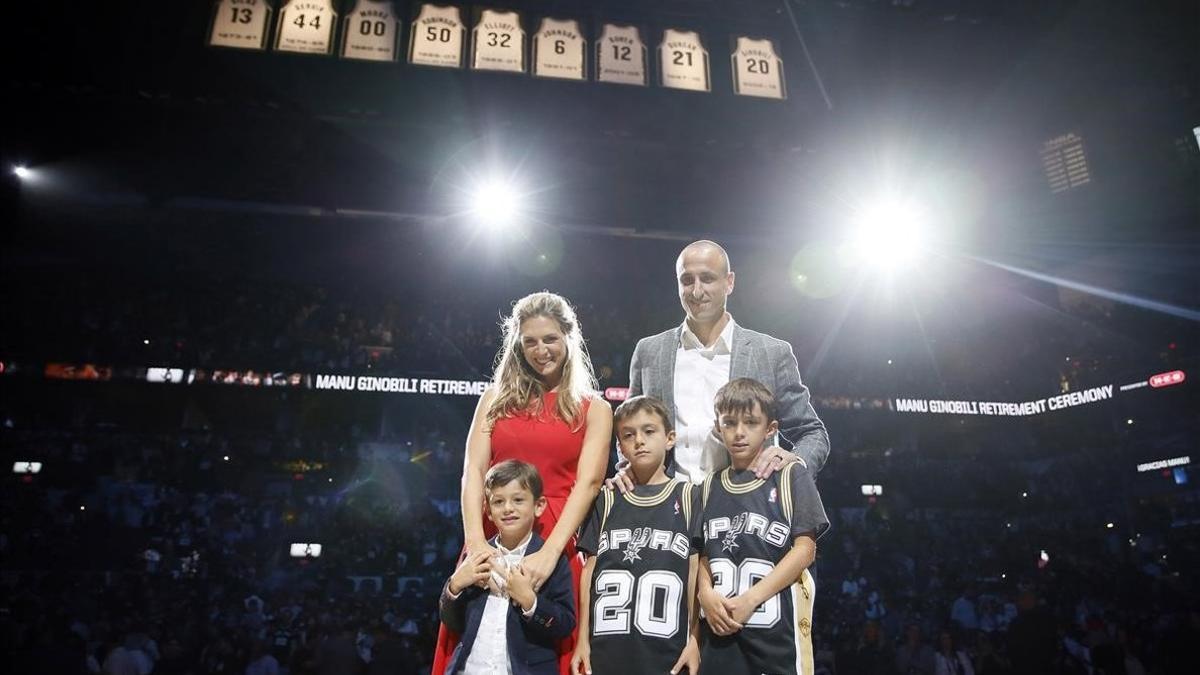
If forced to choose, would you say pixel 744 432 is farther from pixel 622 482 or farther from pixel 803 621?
pixel 803 621

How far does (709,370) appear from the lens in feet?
9.00

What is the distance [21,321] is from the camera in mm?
14367

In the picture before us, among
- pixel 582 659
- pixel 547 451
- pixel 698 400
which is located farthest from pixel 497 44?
pixel 582 659

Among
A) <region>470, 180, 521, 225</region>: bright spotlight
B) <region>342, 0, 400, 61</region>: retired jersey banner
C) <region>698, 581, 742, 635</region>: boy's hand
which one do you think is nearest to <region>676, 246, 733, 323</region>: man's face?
<region>698, 581, 742, 635</region>: boy's hand

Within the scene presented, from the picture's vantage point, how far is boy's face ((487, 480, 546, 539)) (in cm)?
223

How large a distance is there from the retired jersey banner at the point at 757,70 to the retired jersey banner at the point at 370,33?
88.5 inches

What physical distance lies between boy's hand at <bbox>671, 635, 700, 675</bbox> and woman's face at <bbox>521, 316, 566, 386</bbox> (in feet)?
3.32

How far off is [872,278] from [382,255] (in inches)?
378

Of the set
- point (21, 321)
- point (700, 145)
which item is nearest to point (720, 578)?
point (700, 145)

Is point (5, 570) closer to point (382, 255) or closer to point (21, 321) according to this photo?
point (21, 321)

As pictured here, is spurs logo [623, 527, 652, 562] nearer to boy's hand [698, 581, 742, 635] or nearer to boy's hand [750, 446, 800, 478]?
boy's hand [698, 581, 742, 635]

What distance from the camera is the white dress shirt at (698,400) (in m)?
2.61

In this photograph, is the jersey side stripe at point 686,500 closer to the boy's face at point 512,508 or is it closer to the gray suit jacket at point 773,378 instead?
the gray suit jacket at point 773,378

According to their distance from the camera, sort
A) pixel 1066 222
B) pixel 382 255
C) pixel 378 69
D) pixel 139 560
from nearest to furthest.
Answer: pixel 378 69
pixel 1066 222
pixel 139 560
pixel 382 255
